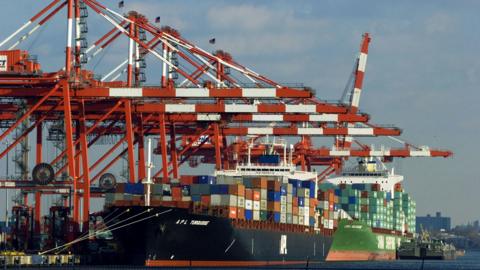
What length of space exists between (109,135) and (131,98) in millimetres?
15526

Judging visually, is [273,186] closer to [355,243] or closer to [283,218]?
[283,218]

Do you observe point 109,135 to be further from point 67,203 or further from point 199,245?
point 199,245

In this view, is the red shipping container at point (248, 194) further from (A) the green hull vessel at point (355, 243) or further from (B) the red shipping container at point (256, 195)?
(A) the green hull vessel at point (355, 243)

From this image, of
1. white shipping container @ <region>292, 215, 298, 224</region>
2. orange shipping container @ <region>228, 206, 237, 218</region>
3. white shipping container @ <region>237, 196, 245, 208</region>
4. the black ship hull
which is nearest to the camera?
the black ship hull

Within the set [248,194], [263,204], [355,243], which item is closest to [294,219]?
[263,204]

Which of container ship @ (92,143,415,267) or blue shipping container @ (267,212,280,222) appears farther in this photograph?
blue shipping container @ (267,212,280,222)


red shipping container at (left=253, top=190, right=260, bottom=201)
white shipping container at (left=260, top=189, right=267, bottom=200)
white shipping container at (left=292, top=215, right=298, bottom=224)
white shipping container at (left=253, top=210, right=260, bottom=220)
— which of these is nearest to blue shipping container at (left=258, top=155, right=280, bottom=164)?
white shipping container at (left=292, top=215, right=298, bottom=224)

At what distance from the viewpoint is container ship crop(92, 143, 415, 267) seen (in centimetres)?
7238

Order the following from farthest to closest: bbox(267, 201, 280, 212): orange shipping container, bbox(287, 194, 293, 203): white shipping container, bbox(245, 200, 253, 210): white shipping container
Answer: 1. bbox(287, 194, 293, 203): white shipping container
2. bbox(267, 201, 280, 212): orange shipping container
3. bbox(245, 200, 253, 210): white shipping container

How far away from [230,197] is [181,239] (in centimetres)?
559

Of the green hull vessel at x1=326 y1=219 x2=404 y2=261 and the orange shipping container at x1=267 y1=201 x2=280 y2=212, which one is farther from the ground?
the orange shipping container at x1=267 y1=201 x2=280 y2=212

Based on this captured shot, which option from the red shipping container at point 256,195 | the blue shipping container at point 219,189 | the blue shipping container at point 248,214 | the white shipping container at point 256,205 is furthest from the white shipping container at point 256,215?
the blue shipping container at point 219,189

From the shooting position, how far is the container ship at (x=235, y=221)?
237 feet

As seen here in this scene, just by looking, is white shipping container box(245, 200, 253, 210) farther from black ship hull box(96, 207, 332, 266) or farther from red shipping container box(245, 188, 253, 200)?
black ship hull box(96, 207, 332, 266)
